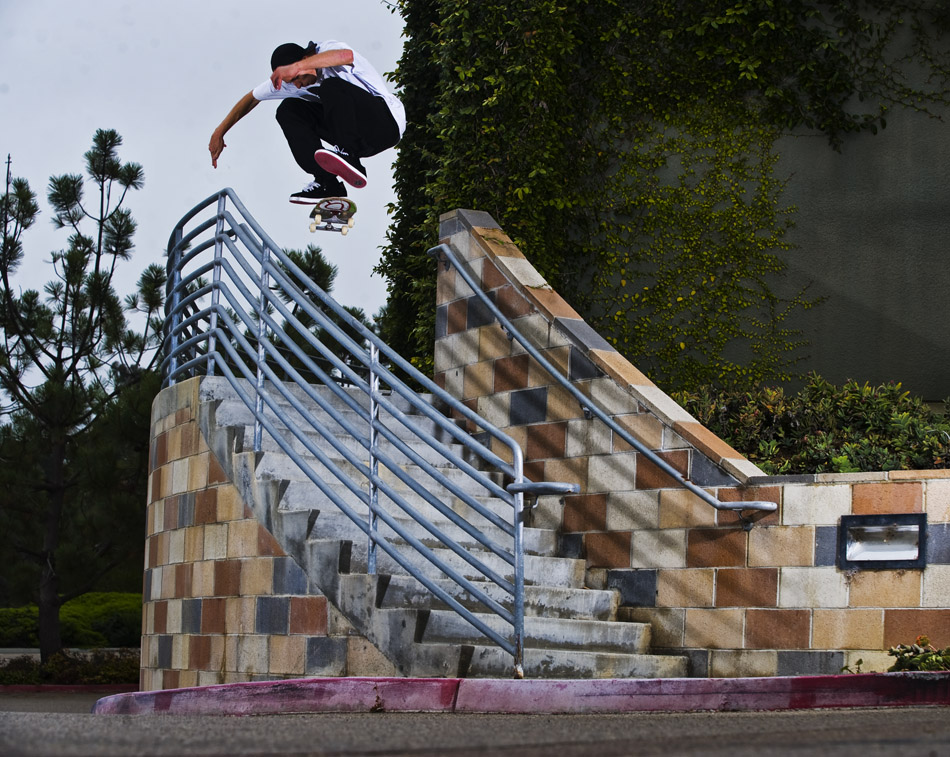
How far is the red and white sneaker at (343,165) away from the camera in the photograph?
803 cm

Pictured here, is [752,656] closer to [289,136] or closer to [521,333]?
[521,333]

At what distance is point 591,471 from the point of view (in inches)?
257

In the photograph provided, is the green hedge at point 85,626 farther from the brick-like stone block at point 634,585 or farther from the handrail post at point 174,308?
the brick-like stone block at point 634,585

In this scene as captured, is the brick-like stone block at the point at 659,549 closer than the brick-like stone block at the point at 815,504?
No

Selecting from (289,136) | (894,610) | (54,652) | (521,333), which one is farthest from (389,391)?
(54,652)

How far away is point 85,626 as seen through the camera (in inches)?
635

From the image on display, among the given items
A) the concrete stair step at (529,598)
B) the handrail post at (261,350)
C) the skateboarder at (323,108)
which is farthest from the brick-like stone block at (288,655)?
the skateboarder at (323,108)

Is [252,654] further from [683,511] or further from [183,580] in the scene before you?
[683,511]

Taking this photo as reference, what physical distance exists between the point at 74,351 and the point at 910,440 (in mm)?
11960

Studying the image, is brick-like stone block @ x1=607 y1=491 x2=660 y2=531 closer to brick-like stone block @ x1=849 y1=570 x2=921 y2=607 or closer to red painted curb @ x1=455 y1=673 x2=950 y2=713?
brick-like stone block @ x1=849 y1=570 x2=921 y2=607

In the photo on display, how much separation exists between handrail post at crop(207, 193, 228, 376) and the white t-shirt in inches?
62.0

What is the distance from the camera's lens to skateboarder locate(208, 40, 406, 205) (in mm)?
8469

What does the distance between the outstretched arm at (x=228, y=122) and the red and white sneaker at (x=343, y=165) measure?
603mm

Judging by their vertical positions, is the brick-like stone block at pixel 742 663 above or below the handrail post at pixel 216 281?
below
